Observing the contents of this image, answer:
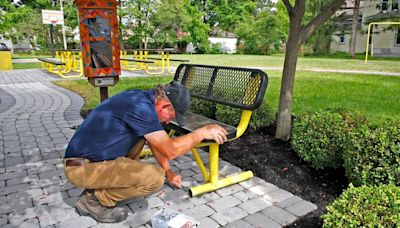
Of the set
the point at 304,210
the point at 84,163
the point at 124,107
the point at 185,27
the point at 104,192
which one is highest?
the point at 185,27

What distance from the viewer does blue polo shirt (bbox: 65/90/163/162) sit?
→ 7.57 feet

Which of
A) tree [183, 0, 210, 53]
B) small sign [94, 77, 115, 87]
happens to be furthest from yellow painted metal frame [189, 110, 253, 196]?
tree [183, 0, 210, 53]

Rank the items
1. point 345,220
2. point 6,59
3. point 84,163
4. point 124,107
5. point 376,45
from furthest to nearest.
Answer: point 376,45 → point 6,59 → point 84,163 → point 124,107 → point 345,220

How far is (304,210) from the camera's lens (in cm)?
289

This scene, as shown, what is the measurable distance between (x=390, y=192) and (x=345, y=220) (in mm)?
409

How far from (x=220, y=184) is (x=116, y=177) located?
115 centimetres

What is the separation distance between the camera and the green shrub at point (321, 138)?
11.2 ft

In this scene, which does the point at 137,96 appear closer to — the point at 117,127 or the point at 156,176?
the point at 117,127

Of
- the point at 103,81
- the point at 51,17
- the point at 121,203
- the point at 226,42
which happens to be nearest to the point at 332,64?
the point at 103,81

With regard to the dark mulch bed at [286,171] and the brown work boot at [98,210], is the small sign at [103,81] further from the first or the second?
the brown work boot at [98,210]

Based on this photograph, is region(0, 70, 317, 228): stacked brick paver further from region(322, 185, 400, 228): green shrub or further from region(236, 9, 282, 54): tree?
region(236, 9, 282, 54): tree

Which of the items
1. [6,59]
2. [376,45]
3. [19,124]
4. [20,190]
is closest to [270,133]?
[20,190]

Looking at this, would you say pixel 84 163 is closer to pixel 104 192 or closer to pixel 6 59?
pixel 104 192

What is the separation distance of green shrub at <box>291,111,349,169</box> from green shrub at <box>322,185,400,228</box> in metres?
1.08
